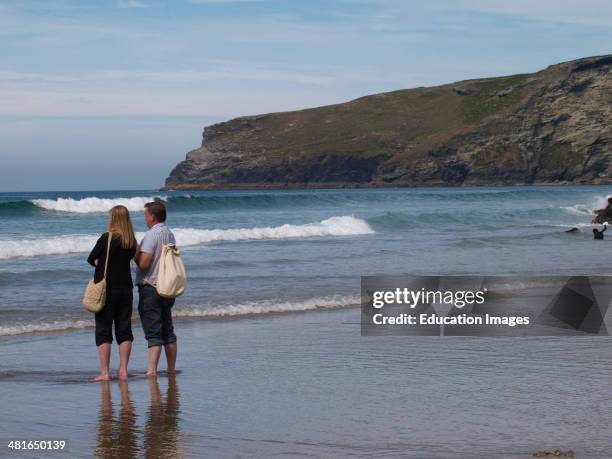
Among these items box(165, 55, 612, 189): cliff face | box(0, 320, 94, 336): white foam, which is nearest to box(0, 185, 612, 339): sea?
box(0, 320, 94, 336): white foam

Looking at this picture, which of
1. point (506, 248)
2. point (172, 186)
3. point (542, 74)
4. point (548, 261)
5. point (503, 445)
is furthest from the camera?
point (172, 186)

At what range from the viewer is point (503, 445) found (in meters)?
5.82

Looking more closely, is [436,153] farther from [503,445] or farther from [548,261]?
[503,445]

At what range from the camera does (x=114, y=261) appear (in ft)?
26.2

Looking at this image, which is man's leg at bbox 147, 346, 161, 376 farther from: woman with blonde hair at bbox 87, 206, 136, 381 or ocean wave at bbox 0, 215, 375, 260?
ocean wave at bbox 0, 215, 375, 260

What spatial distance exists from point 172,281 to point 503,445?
3.36m

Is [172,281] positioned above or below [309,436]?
above

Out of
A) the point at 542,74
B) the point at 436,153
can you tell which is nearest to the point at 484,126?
the point at 436,153

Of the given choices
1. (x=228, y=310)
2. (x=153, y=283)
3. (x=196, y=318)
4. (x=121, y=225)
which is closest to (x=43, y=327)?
(x=196, y=318)

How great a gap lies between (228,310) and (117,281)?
196 inches

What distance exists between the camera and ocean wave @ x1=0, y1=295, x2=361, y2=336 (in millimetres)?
11477

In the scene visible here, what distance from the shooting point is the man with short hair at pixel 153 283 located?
8.09m

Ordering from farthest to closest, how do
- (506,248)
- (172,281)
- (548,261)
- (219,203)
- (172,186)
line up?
(172,186)
(219,203)
(506,248)
(548,261)
(172,281)

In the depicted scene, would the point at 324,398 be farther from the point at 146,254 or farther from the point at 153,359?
the point at 146,254
